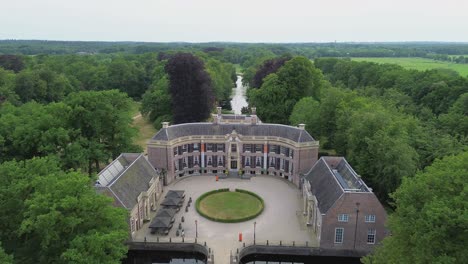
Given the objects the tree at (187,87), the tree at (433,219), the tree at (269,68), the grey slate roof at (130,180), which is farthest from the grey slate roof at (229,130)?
the tree at (269,68)

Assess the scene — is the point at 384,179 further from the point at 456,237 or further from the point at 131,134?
the point at 131,134

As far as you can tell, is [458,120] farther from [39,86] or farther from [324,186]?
[39,86]

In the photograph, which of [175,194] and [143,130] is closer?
[175,194]

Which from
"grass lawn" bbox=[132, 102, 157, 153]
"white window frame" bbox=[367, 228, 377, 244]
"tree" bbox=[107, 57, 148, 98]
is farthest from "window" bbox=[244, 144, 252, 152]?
"tree" bbox=[107, 57, 148, 98]

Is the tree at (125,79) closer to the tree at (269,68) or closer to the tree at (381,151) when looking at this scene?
the tree at (269,68)

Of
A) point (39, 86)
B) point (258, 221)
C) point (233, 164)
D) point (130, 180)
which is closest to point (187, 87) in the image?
point (233, 164)

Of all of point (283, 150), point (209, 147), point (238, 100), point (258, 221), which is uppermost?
point (283, 150)

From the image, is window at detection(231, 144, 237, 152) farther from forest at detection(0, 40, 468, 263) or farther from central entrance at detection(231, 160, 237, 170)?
forest at detection(0, 40, 468, 263)
